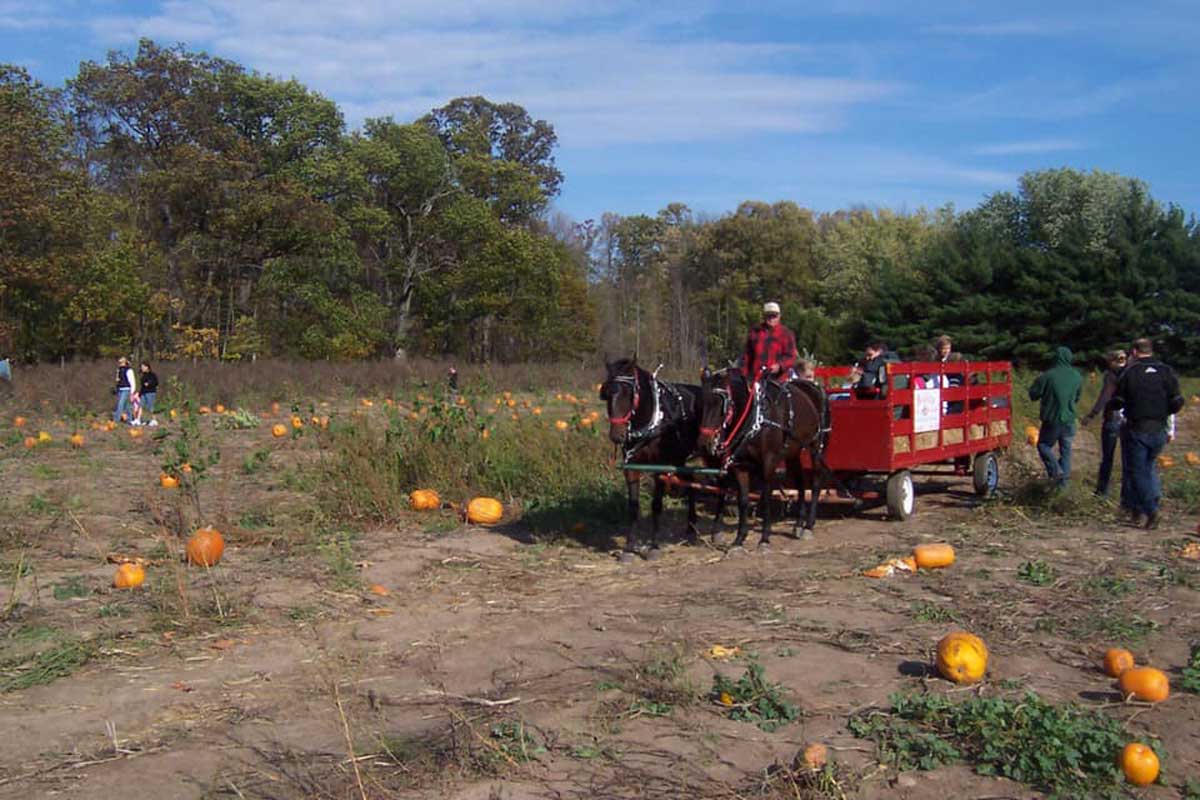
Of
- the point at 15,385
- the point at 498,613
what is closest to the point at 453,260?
the point at 15,385

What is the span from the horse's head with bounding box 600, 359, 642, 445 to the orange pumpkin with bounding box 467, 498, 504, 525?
2.54 metres

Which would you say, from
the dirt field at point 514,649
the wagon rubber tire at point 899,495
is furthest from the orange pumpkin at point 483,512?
the wagon rubber tire at point 899,495

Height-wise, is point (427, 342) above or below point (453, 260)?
below

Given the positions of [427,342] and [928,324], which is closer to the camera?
[928,324]

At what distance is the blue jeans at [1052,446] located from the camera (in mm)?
13012

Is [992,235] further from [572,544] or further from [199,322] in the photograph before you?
[572,544]

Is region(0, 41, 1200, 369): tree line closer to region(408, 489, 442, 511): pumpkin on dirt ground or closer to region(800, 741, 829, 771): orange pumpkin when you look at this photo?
region(408, 489, 442, 511): pumpkin on dirt ground

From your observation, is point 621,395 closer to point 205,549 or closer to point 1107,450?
point 205,549

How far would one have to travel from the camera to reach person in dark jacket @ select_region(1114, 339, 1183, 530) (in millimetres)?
11188

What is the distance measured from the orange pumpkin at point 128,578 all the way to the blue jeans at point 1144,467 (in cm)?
989

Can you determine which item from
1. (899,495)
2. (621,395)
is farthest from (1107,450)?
(621,395)

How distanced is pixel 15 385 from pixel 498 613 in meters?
23.0

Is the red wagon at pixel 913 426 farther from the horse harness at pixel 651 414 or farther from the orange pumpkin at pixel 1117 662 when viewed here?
the orange pumpkin at pixel 1117 662

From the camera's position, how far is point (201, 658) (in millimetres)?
6980
